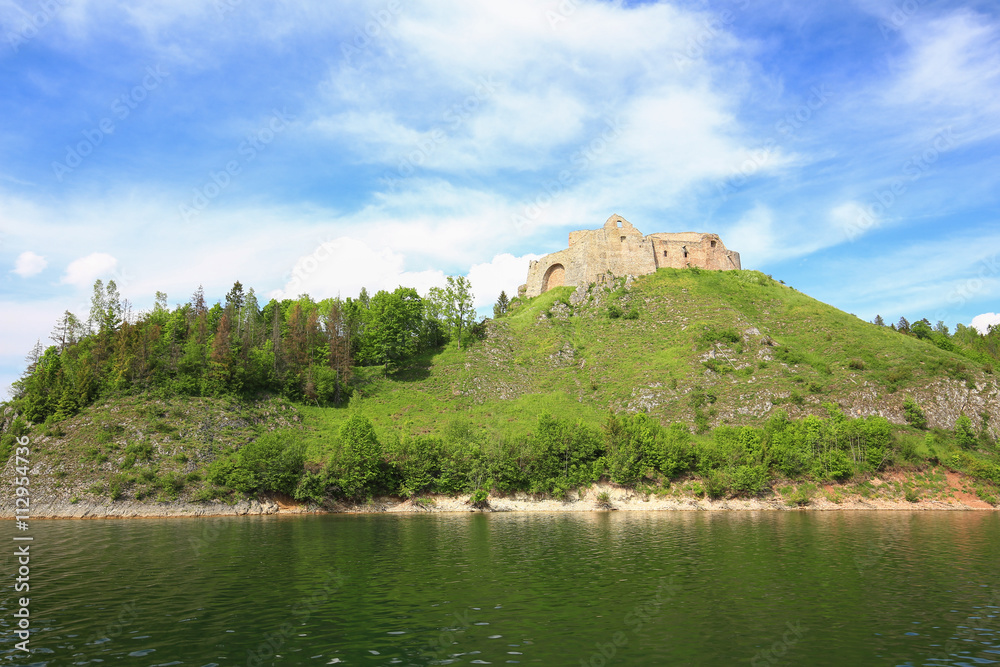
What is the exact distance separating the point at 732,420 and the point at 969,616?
66.1 meters

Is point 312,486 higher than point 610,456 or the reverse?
the reverse

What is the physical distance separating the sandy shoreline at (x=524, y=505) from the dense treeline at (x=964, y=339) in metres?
50.6

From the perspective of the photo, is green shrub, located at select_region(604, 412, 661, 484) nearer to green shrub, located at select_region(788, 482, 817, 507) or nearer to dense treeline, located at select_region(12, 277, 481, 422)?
green shrub, located at select_region(788, 482, 817, 507)

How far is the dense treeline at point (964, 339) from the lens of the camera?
110938 millimetres

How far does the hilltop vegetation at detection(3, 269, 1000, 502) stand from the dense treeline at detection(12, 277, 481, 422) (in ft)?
1.36

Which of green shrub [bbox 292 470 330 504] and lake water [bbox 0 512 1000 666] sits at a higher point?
green shrub [bbox 292 470 330 504]

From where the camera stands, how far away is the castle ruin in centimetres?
12962

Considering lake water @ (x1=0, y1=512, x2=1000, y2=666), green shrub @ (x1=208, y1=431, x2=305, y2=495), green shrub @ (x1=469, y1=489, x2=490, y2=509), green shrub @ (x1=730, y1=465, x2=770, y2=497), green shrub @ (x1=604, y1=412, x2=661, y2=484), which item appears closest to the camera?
lake water @ (x1=0, y1=512, x2=1000, y2=666)

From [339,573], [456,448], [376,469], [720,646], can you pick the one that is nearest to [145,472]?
[376,469]

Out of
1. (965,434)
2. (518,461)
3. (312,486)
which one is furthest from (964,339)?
(312,486)

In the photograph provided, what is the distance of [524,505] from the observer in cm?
7800

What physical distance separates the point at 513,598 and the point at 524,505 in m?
53.0

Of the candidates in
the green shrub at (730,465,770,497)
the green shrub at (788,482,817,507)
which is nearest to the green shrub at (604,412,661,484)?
the green shrub at (730,465,770,497)

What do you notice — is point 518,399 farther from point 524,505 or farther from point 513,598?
point 513,598
